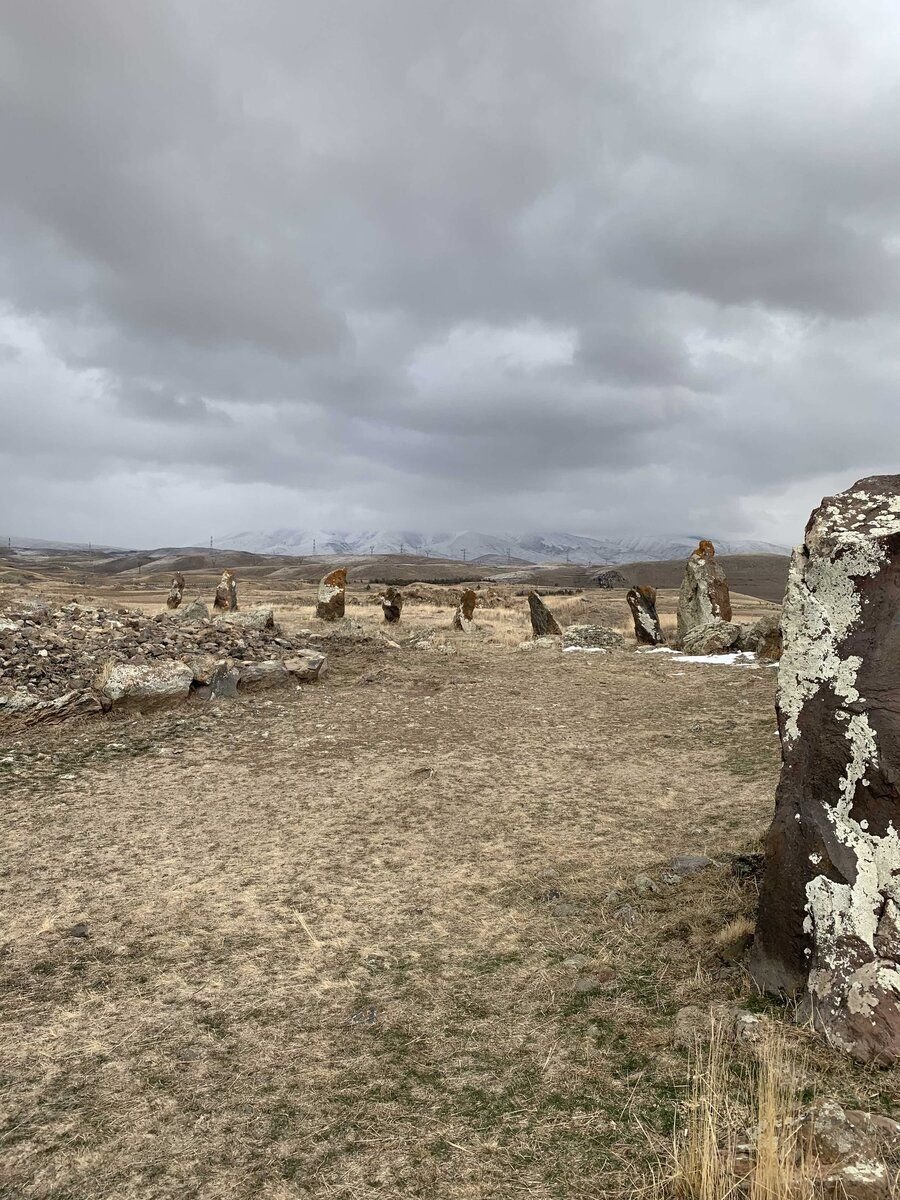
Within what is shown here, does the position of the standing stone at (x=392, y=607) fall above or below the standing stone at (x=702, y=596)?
below

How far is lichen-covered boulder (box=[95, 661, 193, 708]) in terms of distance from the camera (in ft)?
38.5

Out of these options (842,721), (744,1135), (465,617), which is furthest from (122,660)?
(465,617)

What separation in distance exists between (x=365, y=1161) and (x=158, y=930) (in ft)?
10.1

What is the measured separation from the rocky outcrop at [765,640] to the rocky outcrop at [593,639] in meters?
3.44

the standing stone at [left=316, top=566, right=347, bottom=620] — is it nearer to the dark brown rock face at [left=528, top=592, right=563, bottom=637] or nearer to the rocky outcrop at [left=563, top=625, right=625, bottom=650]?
the dark brown rock face at [left=528, top=592, right=563, bottom=637]

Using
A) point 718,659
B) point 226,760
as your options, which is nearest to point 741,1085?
point 226,760

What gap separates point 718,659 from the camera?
16734 mm

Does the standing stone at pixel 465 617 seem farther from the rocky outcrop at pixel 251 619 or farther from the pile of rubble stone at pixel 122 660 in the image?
the pile of rubble stone at pixel 122 660

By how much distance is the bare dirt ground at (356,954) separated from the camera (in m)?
3.06

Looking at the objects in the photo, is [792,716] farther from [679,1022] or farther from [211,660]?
[211,660]

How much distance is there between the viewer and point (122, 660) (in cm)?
1258

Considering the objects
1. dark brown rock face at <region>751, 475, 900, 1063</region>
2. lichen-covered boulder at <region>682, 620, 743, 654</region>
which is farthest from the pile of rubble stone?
dark brown rock face at <region>751, 475, 900, 1063</region>

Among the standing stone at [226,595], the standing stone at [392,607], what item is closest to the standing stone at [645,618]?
the standing stone at [392,607]

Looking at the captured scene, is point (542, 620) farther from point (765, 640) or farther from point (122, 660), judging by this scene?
point (122, 660)
